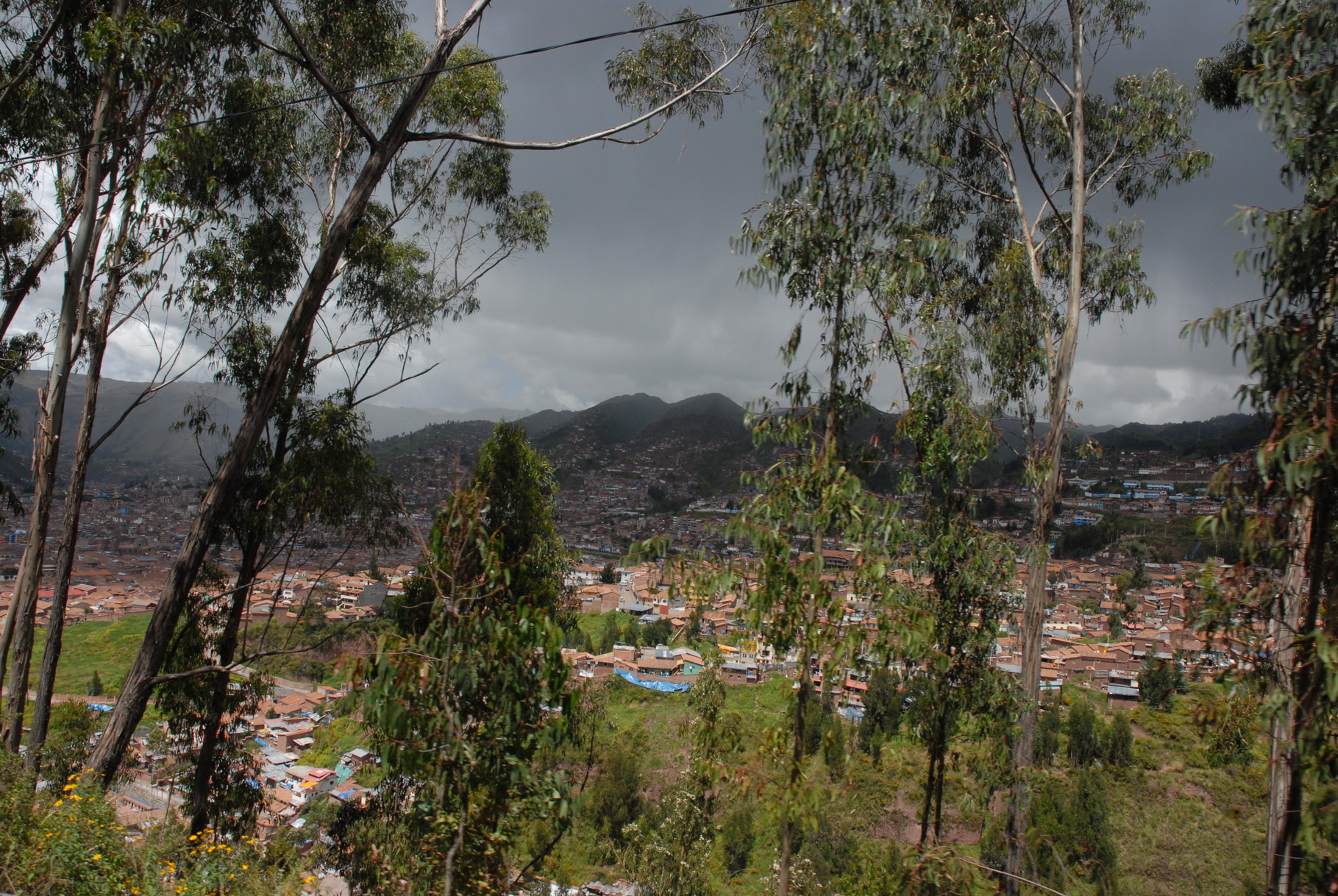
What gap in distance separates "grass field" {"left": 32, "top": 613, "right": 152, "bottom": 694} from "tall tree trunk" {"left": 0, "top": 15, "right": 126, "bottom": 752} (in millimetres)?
15932

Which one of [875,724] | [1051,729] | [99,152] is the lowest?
[1051,729]

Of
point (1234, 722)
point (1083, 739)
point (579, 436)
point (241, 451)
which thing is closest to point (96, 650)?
point (241, 451)

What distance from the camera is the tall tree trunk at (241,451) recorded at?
4.15 m

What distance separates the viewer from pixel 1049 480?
5605 mm

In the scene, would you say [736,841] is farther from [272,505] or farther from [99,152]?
[99,152]

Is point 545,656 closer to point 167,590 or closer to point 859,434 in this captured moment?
point 859,434

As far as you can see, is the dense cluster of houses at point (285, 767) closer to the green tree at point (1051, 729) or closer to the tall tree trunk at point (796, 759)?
Answer: the tall tree trunk at point (796, 759)

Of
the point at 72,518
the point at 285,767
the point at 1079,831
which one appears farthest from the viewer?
the point at 285,767

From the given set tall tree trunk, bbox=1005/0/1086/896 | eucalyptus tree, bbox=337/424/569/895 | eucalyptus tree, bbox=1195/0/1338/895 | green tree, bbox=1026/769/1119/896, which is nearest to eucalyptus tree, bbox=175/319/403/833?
eucalyptus tree, bbox=337/424/569/895

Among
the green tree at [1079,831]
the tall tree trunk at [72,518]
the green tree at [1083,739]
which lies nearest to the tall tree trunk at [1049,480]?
the tall tree trunk at [72,518]

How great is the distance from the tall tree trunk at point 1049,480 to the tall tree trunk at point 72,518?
22.1 feet

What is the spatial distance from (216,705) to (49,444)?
8.16 feet

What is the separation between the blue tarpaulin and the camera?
69.9ft

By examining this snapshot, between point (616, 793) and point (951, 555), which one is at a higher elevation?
point (951, 555)
